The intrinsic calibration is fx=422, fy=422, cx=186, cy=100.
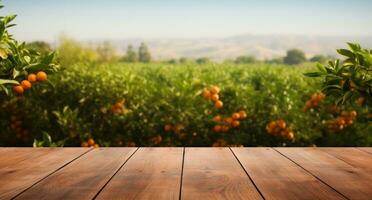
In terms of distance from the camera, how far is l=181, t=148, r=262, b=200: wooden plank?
1373 millimetres

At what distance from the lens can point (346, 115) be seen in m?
4.14

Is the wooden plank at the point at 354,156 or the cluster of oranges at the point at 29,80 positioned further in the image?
the cluster of oranges at the point at 29,80

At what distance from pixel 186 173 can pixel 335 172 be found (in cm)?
61

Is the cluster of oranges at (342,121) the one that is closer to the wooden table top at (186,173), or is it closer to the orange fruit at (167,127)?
the orange fruit at (167,127)

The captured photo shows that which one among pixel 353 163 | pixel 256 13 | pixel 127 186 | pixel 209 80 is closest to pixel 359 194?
pixel 353 163

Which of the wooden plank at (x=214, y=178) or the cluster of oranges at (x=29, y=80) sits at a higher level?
the cluster of oranges at (x=29, y=80)

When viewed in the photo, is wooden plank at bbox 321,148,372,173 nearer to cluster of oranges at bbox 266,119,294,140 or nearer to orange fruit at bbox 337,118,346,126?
cluster of oranges at bbox 266,119,294,140

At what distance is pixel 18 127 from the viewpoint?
4660 mm

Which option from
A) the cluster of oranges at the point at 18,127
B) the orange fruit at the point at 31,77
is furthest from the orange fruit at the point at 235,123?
the cluster of oranges at the point at 18,127

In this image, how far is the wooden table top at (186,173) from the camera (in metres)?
1.39

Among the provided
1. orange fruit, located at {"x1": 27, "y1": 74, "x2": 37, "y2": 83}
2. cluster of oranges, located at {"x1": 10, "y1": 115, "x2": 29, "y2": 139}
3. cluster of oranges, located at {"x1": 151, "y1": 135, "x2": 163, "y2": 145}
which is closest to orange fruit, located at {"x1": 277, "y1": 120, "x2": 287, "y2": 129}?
cluster of oranges, located at {"x1": 151, "y1": 135, "x2": 163, "y2": 145}

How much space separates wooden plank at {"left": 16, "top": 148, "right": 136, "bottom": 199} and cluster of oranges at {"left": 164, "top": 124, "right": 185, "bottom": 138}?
1895 mm

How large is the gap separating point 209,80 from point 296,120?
3.20 ft

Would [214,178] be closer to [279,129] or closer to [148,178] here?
[148,178]
